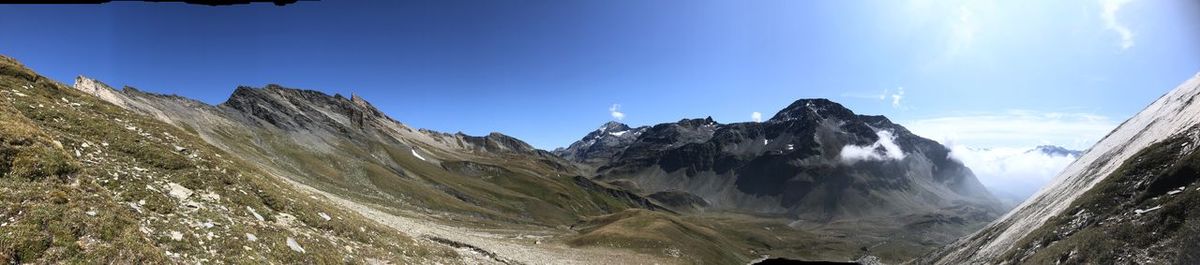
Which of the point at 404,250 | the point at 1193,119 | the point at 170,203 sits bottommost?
the point at 404,250

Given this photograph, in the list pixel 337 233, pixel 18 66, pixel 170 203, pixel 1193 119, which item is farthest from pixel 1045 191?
pixel 18 66

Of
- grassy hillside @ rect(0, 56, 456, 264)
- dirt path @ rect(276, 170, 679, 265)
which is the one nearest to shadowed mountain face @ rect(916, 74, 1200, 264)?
grassy hillside @ rect(0, 56, 456, 264)

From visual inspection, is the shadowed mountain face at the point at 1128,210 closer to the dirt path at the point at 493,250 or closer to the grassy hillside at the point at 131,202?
the grassy hillside at the point at 131,202

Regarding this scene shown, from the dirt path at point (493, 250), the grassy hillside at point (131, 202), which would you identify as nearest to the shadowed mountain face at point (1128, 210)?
the grassy hillside at point (131, 202)

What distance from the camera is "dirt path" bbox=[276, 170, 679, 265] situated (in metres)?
56.5

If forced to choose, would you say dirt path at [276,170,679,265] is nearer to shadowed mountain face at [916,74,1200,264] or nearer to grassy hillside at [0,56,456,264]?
grassy hillside at [0,56,456,264]

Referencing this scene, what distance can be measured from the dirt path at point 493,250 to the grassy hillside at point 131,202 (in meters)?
15.0

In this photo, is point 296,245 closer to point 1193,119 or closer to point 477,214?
point 1193,119

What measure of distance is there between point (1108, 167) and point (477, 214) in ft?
417

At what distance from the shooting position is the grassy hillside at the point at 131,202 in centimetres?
1772

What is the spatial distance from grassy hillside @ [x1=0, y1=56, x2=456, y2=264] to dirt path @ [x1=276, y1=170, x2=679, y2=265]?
49.2ft

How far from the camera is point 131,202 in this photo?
23.4m

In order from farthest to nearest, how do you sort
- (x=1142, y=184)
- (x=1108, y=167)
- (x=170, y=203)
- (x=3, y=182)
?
(x=1108, y=167) → (x=1142, y=184) → (x=170, y=203) → (x=3, y=182)

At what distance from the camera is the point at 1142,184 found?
1500 inches
